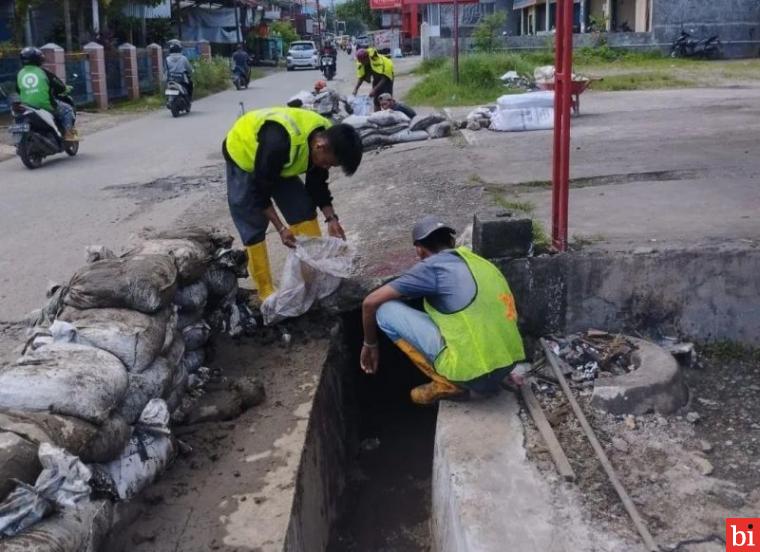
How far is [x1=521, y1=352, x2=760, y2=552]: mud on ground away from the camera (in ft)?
9.68

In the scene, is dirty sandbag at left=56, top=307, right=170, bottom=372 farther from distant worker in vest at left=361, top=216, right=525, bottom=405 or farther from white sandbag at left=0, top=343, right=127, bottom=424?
distant worker in vest at left=361, top=216, right=525, bottom=405

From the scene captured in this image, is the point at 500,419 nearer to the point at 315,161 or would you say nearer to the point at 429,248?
the point at 429,248

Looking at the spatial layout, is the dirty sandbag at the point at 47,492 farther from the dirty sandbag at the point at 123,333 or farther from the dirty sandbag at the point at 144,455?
the dirty sandbag at the point at 123,333

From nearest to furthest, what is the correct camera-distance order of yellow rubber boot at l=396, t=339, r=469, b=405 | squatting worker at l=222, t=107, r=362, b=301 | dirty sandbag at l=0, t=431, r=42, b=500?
dirty sandbag at l=0, t=431, r=42, b=500 → yellow rubber boot at l=396, t=339, r=469, b=405 → squatting worker at l=222, t=107, r=362, b=301

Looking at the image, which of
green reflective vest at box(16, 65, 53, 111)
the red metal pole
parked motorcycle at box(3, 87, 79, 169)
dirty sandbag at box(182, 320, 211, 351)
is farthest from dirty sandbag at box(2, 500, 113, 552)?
green reflective vest at box(16, 65, 53, 111)

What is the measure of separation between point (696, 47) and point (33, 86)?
706 inches

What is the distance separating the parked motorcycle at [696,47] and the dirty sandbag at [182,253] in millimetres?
21370

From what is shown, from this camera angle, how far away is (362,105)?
1306 centimetres

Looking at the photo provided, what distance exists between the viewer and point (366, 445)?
527 cm

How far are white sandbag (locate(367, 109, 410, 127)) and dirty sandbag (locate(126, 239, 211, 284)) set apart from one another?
257 inches

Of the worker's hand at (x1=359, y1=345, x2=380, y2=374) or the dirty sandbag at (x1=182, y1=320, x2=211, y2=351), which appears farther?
the dirty sandbag at (x1=182, y1=320, x2=211, y2=351)

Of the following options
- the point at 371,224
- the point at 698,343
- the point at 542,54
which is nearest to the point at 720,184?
the point at 698,343

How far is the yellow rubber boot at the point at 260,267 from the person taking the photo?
4910 millimetres

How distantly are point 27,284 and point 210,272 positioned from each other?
191cm
